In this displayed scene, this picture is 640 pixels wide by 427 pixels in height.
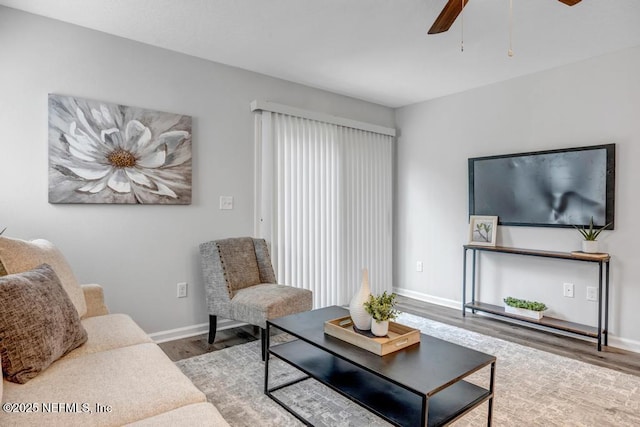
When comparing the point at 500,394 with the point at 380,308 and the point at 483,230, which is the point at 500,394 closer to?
the point at 380,308

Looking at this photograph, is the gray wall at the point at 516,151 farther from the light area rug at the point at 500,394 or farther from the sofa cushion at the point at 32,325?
the sofa cushion at the point at 32,325

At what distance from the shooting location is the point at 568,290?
131 inches

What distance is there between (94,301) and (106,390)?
115 cm

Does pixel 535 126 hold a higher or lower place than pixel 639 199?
higher

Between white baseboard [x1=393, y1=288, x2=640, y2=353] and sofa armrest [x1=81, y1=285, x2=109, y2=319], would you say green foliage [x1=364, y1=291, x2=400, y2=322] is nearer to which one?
sofa armrest [x1=81, y1=285, x2=109, y2=319]

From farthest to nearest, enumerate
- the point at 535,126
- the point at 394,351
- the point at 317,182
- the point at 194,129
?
the point at 317,182
the point at 535,126
the point at 194,129
the point at 394,351

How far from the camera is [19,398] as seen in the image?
1.24m

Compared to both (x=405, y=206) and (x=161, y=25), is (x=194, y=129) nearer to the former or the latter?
(x=161, y=25)

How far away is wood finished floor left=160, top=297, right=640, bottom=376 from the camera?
2.78m

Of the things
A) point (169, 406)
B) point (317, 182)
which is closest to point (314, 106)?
point (317, 182)

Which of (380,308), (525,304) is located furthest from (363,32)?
(525,304)

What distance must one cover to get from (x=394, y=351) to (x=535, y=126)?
290 cm

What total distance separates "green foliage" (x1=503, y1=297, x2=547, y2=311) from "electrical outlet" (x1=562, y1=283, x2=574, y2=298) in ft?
0.69

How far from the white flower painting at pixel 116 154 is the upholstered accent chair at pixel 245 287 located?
1.89ft
